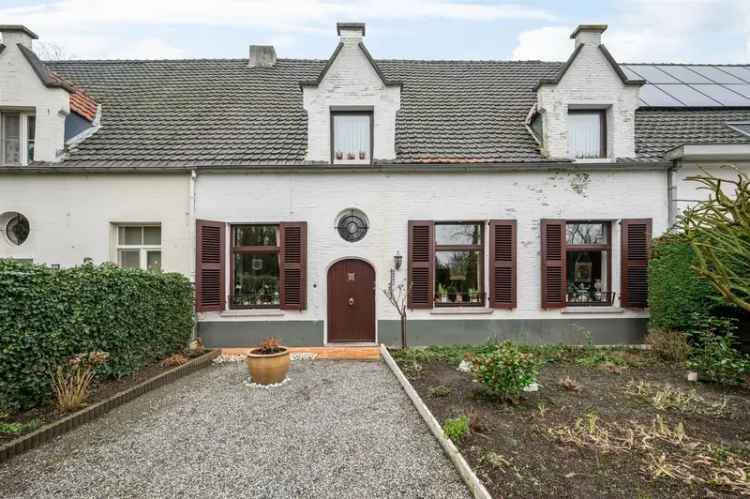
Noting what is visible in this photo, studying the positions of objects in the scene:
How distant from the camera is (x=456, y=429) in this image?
13.9 feet

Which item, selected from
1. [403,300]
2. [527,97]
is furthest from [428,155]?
[527,97]

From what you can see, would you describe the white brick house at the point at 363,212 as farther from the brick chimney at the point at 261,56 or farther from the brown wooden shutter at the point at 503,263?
the brick chimney at the point at 261,56

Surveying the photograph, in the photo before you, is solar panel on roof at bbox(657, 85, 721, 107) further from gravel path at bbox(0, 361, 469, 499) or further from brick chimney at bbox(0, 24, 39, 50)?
brick chimney at bbox(0, 24, 39, 50)

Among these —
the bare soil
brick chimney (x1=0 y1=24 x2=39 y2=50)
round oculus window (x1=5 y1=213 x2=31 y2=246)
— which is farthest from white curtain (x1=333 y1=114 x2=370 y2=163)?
brick chimney (x1=0 y1=24 x2=39 y2=50)

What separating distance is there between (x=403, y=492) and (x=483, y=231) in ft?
22.1

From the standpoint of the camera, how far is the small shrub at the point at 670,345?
7398mm

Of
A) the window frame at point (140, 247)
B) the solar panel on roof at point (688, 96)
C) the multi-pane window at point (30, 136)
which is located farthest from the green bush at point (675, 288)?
the multi-pane window at point (30, 136)

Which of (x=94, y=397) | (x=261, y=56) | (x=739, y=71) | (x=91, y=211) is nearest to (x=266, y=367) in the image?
(x=94, y=397)

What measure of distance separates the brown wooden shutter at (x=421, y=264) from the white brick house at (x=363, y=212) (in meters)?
0.03

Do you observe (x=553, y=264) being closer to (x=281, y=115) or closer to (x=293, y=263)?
(x=293, y=263)

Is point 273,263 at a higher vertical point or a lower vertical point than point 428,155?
lower

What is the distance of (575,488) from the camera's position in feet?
10.9

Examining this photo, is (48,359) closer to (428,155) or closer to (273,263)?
(273,263)

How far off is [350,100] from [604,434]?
27.5ft
